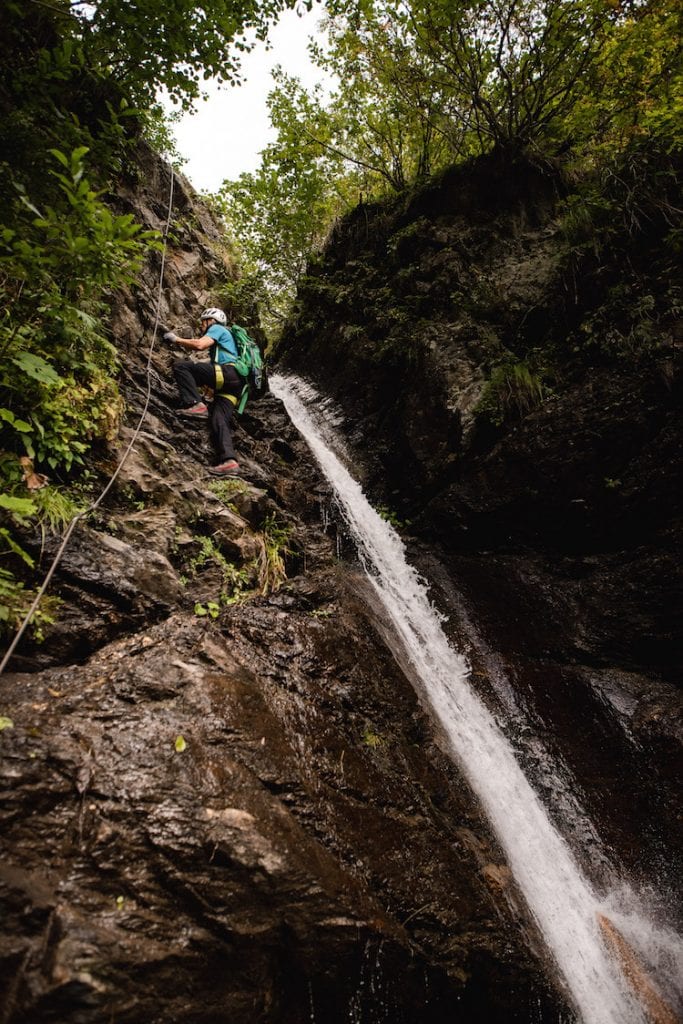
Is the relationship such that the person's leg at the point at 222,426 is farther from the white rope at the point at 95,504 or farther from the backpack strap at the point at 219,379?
the white rope at the point at 95,504

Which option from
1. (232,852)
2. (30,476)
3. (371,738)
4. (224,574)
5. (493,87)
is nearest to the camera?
(232,852)

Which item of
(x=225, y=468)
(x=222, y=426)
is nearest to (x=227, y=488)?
(x=225, y=468)

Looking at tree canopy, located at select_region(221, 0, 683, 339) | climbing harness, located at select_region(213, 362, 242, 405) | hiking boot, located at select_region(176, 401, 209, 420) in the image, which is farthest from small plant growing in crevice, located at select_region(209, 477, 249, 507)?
tree canopy, located at select_region(221, 0, 683, 339)

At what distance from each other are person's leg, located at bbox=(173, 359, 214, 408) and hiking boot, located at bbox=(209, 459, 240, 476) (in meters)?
1.07

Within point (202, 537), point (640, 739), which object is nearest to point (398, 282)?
point (202, 537)

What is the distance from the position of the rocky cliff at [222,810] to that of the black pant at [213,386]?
1.29m

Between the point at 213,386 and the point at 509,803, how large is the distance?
6089 millimetres

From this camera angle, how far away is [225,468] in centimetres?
585

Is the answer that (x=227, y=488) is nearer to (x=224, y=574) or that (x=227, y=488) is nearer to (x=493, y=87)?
(x=224, y=574)

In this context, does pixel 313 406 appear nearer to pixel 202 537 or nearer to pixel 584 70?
pixel 202 537

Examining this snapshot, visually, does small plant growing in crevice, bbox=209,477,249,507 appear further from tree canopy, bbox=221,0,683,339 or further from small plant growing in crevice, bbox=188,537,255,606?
tree canopy, bbox=221,0,683,339

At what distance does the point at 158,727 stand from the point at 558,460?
18.5 feet

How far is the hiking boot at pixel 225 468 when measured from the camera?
18.9 feet

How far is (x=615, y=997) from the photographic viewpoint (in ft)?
10.8
